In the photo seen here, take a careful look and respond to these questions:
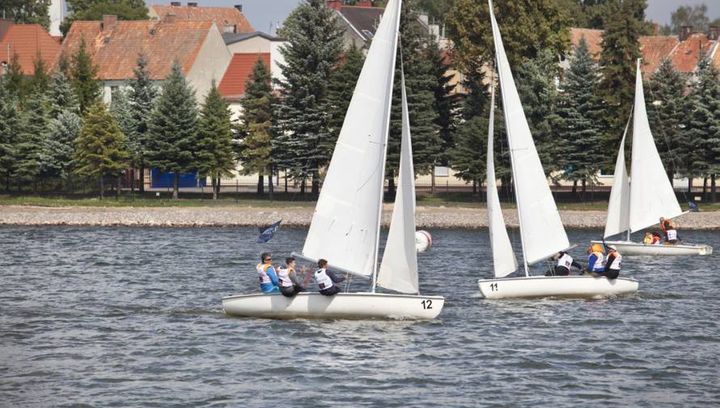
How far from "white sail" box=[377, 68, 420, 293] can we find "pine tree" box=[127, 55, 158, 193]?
49941 millimetres

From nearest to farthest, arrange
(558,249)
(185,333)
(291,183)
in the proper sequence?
(185,333)
(558,249)
(291,183)

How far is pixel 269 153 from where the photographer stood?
8256 cm

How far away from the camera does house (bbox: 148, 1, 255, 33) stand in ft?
492

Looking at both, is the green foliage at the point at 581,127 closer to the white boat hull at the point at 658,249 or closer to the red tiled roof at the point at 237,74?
the white boat hull at the point at 658,249

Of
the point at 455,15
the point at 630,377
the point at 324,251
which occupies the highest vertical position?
the point at 455,15

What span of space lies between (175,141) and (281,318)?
47.3 metres

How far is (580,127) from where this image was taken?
80.9 m

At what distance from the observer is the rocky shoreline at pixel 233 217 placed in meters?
73.8

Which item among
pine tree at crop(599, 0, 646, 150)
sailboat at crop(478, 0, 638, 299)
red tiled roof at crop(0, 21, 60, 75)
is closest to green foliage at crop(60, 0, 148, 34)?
red tiled roof at crop(0, 21, 60, 75)

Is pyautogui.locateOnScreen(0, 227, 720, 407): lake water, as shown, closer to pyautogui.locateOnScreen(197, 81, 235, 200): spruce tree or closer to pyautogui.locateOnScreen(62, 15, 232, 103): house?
pyautogui.locateOnScreen(197, 81, 235, 200): spruce tree

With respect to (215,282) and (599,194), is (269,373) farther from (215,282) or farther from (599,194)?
(599,194)

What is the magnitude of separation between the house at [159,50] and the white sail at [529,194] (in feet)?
221

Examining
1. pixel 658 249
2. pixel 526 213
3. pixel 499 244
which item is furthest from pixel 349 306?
pixel 658 249

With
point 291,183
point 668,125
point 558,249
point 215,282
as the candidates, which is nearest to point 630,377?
point 558,249
